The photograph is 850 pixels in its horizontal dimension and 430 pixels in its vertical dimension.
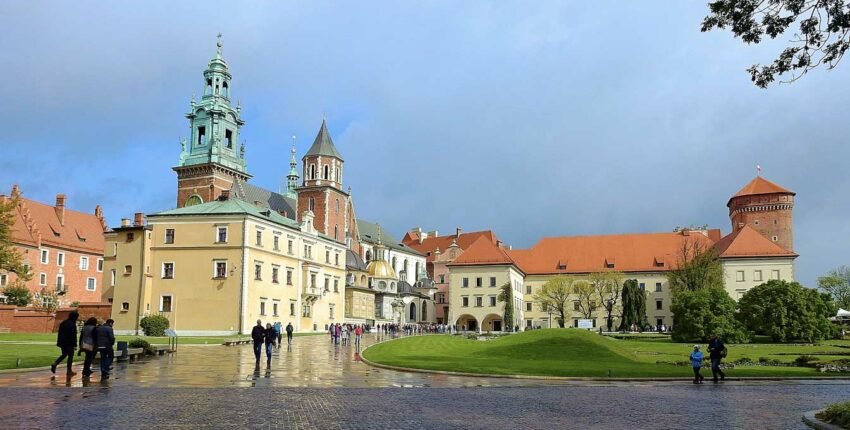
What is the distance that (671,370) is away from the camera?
28.4 m

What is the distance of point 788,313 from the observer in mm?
62000

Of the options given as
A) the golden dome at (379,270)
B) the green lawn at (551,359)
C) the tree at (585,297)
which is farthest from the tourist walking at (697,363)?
the golden dome at (379,270)

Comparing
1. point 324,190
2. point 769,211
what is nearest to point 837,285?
point 769,211

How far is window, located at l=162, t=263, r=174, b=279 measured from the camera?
63.1 metres

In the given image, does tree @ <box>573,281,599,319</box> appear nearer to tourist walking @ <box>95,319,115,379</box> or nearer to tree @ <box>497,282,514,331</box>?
tree @ <box>497,282,514,331</box>

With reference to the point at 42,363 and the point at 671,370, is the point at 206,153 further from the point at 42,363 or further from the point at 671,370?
the point at 671,370

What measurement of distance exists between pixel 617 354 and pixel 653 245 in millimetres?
73868

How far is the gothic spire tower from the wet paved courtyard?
6735cm

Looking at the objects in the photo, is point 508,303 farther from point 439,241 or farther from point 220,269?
point 439,241

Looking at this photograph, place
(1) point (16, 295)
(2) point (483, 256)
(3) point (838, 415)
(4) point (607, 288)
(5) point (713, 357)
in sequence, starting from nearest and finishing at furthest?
1. (3) point (838, 415)
2. (5) point (713, 357)
3. (1) point (16, 295)
4. (2) point (483, 256)
5. (4) point (607, 288)

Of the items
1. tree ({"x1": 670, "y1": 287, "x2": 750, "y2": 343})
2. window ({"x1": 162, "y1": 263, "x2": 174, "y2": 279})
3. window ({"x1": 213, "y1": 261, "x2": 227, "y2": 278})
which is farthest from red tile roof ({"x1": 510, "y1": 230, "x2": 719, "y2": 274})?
window ({"x1": 162, "y1": 263, "x2": 174, "y2": 279})

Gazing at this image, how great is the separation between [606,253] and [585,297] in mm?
13800

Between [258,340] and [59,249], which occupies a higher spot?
[59,249]

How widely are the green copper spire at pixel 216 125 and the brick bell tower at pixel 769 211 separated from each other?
75.7 metres
